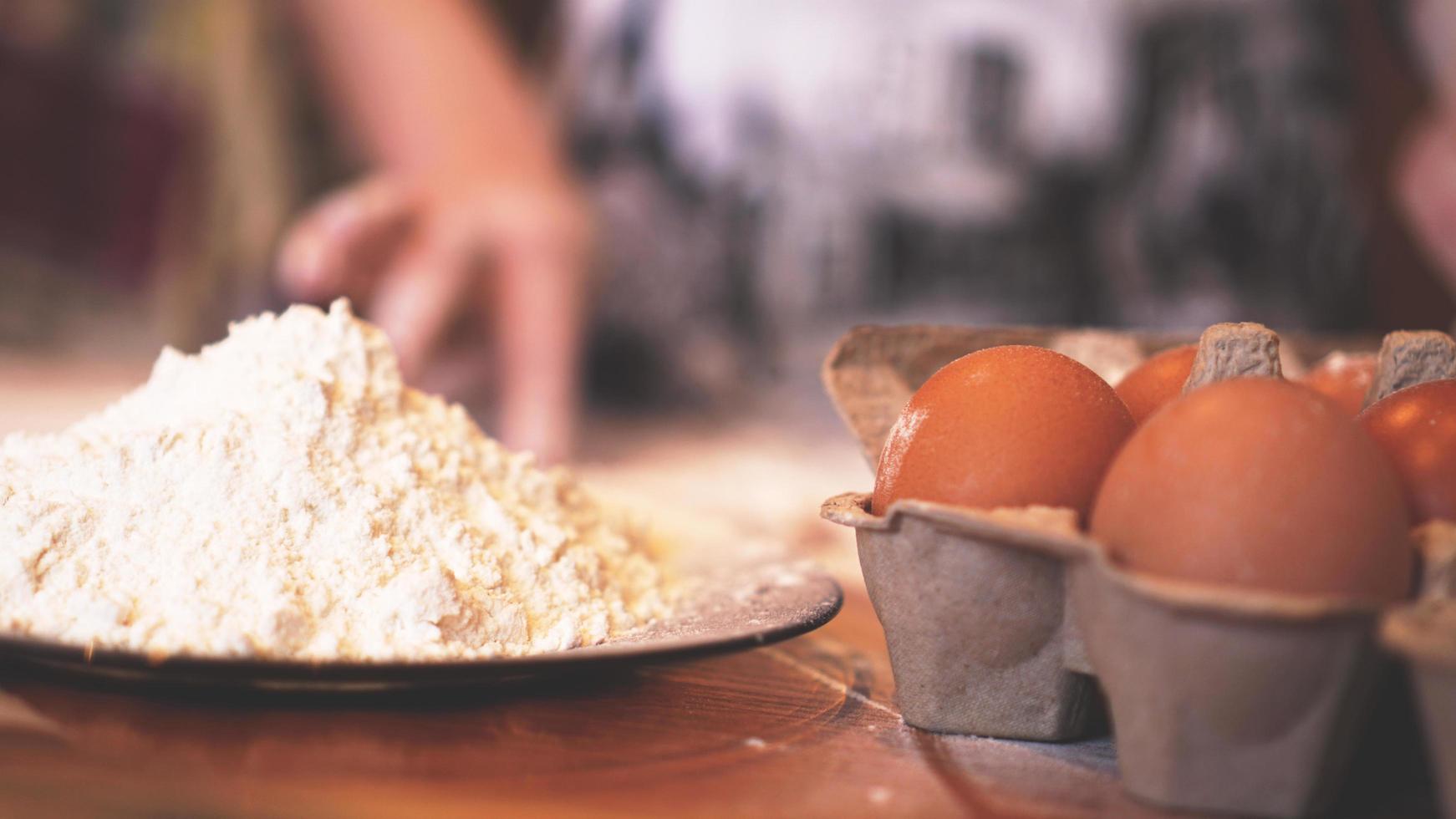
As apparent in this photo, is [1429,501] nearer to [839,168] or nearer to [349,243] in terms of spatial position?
[349,243]

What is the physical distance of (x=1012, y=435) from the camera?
0.38 meters

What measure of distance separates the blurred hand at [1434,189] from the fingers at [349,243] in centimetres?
115

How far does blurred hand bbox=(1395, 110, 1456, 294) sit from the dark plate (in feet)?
3.68

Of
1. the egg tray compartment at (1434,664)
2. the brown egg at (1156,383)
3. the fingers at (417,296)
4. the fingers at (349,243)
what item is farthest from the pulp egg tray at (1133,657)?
the fingers at (417,296)

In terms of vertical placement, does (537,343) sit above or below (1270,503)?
above

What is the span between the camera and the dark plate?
344mm

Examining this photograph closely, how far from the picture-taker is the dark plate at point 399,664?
0.34 meters

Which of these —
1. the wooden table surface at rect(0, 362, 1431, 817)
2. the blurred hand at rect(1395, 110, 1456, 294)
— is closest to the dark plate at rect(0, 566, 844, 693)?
the wooden table surface at rect(0, 362, 1431, 817)

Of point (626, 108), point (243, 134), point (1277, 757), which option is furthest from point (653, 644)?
point (243, 134)

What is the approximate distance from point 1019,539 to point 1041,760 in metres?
0.10

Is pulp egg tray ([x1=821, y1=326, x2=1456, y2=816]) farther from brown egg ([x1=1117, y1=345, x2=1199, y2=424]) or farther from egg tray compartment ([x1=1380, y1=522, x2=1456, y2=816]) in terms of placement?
brown egg ([x1=1117, y1=345, x2=1199, y2=424])

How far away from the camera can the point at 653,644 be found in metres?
0.39

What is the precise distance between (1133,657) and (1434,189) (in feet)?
3.99

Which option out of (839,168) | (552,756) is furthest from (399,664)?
(839,168)
